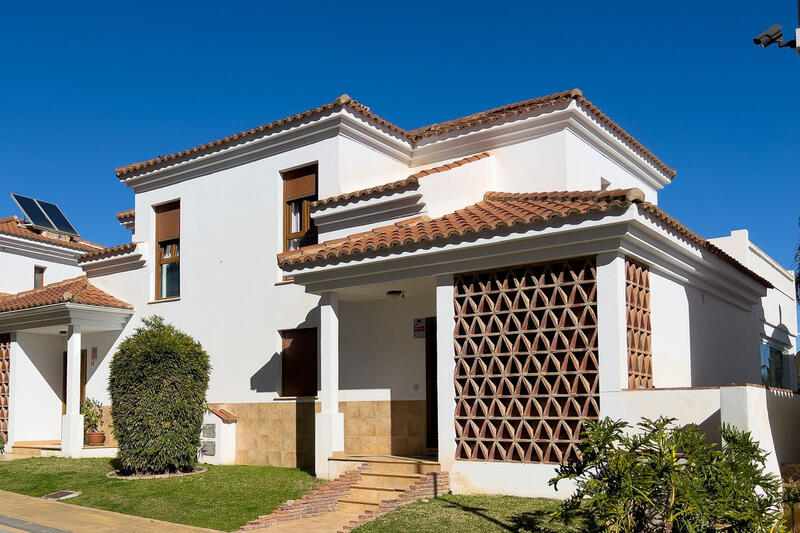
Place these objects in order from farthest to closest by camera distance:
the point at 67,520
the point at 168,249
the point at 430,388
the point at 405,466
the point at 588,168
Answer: the point at 168,249 → the point at 588,168 → the point at 430,388 → the point at 405,466 → the point at 67,520

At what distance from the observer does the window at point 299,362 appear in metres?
15.7

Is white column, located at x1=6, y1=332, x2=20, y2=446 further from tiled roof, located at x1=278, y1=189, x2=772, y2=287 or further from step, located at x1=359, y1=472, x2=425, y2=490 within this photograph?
step, located at x1=359, y1=472, x2=425, y2=490

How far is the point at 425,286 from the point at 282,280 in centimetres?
401

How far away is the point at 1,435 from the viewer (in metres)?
19.6

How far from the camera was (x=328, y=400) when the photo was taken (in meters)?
13.4

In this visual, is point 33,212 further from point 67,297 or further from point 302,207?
point 302,207

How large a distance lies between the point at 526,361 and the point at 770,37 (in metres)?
5.27

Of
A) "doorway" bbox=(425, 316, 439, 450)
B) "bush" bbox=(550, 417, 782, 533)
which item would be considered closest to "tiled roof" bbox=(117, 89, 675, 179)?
"doorway" bbox=(425, 316, 439, 450)

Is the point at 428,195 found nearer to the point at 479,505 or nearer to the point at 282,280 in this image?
the point at 282,280

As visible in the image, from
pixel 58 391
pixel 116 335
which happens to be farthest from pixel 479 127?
pixel 58 391

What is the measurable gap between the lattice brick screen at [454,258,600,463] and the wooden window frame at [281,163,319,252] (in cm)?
507

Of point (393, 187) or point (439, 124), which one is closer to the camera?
point (393, 187)

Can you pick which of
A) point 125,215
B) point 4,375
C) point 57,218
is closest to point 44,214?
point 57,218

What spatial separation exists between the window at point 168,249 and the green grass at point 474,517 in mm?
9906
